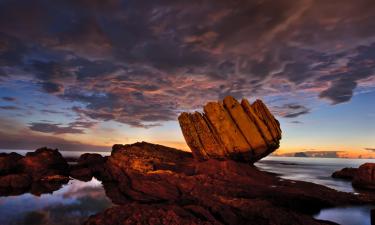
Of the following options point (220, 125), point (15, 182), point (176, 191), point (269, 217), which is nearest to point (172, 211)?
point (269, 217)

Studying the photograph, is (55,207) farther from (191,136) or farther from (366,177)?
(366,177)

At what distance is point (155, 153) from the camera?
4253cm

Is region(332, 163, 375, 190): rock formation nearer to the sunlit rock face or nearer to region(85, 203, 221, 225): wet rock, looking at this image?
the sunlit rock face

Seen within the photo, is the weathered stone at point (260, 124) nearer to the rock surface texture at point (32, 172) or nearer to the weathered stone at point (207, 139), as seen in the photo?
the weathered stone at point (207, 139)

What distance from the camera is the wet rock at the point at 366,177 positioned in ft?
141

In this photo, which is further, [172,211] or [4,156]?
[4,156]

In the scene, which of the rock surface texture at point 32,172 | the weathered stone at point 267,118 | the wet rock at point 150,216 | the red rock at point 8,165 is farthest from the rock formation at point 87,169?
the wet rock at point 150,216

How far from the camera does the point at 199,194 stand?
2567cm

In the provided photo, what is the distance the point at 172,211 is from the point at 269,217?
271 inches

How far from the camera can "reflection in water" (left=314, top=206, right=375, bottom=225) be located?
21578 millimetres

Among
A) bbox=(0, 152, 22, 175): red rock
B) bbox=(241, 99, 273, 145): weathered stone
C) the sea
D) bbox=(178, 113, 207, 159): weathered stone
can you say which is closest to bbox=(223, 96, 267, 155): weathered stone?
bbox=(241, 99, 273, 145): weathered stone

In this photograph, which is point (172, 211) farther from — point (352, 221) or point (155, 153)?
point (155, 153)

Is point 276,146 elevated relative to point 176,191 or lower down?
elevated

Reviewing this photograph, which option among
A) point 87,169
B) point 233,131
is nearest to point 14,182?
point 87,169
